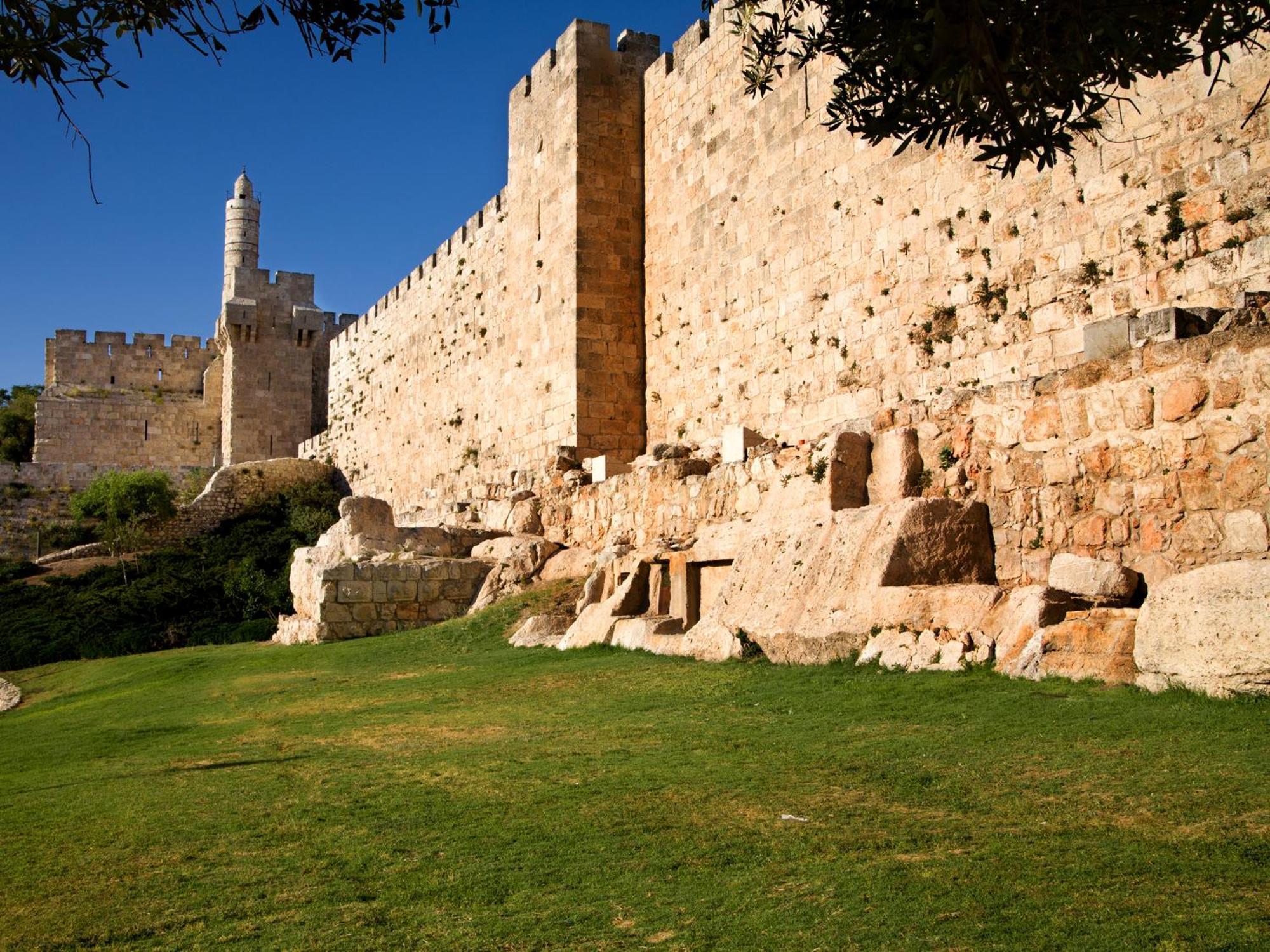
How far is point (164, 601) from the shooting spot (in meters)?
17.1

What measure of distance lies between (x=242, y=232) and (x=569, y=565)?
2652 centimetres

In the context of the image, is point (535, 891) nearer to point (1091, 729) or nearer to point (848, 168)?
point (1091, 729)

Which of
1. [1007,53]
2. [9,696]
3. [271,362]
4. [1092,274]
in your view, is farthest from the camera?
[271,362]

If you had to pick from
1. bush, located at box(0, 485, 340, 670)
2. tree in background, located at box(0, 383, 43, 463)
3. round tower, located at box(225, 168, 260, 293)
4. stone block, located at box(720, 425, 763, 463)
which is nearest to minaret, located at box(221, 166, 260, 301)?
round tower, located at box(225, 168, 260, 293)

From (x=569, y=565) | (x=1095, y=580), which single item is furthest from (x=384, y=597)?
(x=1095, y=580)

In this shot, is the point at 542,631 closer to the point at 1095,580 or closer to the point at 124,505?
the point at 1095,580

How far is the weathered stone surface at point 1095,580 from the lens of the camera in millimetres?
6090

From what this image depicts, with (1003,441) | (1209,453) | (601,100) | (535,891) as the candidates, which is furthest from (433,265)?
(535,891)

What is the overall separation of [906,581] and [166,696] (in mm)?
5706

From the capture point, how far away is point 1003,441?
7277 millimetres

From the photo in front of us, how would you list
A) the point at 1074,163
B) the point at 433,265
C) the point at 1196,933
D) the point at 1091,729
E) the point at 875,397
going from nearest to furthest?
the point at 1196,933 → the point at 1091,729 → the point at 1074,163 → the point at 875,397 → the point at 433,265

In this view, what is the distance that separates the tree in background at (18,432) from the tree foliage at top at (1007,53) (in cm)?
3430

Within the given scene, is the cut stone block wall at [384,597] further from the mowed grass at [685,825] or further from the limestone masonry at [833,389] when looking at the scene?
the mowed grass at [685,825]

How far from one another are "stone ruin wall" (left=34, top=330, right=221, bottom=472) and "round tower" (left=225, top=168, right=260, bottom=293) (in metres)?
2.82
